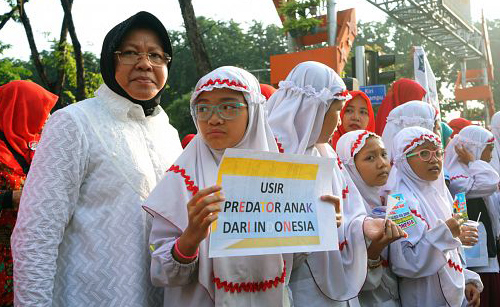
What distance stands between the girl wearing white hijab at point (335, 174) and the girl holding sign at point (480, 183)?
2.87 m

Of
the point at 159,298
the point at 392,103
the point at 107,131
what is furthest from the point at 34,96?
the point at 392,103

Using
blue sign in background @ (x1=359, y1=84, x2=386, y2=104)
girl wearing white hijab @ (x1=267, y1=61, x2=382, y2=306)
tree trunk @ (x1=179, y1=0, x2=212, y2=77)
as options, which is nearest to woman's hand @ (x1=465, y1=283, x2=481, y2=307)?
girl wearing white hijab @ (x1=267, y1=61, x2=382, y2=306)

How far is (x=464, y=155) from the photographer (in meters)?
5.69

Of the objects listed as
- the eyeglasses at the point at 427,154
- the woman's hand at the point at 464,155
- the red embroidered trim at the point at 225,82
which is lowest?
the woman's hand at the point at 464,155

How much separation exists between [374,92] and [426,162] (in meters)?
6.15

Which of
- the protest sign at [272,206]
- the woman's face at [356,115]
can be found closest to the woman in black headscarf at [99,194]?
the protest sign at [272,206]

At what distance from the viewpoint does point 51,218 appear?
2096 mm

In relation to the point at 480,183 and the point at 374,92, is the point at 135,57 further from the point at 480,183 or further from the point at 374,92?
the point at 374,92

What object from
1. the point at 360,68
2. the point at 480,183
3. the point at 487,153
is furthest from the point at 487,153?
the point at 360,68

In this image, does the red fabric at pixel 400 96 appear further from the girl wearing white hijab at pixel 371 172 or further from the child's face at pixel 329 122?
the child's face at pixel 329 122

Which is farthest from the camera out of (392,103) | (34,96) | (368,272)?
(392,103)

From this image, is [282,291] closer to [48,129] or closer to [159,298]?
[159,298]

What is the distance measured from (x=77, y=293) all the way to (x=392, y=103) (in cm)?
472

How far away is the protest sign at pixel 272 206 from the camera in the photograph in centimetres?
197
